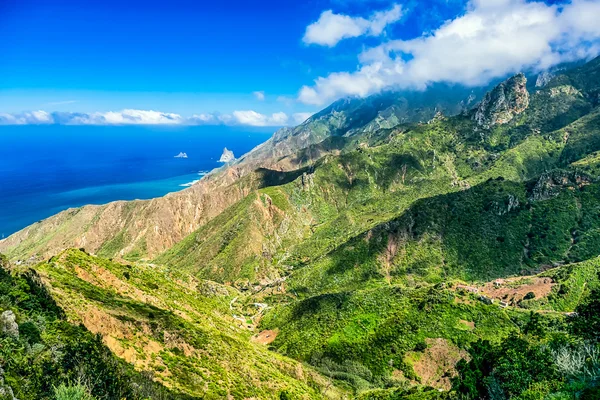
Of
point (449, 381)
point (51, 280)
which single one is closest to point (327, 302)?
point (449, 381)

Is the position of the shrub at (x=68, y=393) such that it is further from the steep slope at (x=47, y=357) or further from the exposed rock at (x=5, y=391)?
the exposed rock at (x=5, y=391)

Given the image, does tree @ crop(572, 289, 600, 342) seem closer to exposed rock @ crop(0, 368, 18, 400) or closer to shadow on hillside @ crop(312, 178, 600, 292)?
exposed rock @ crop(0, 368, 18, 400)

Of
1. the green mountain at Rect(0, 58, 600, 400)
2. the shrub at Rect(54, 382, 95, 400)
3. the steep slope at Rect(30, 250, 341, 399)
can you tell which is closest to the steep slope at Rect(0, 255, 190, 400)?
the green mountain at Rect(0, 58, 600, 400)

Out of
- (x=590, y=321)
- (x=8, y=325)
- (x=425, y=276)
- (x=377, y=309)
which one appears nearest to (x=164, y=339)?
(x=8, y=325)

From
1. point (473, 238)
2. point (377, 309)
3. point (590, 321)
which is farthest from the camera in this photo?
point (473, 238)

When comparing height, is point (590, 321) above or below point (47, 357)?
below

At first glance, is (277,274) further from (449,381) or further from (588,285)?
(588,285)

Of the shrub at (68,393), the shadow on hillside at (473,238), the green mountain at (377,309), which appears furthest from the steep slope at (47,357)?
the shadow on hillside at (473,238)

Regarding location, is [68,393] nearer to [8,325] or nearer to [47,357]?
[47,357]
